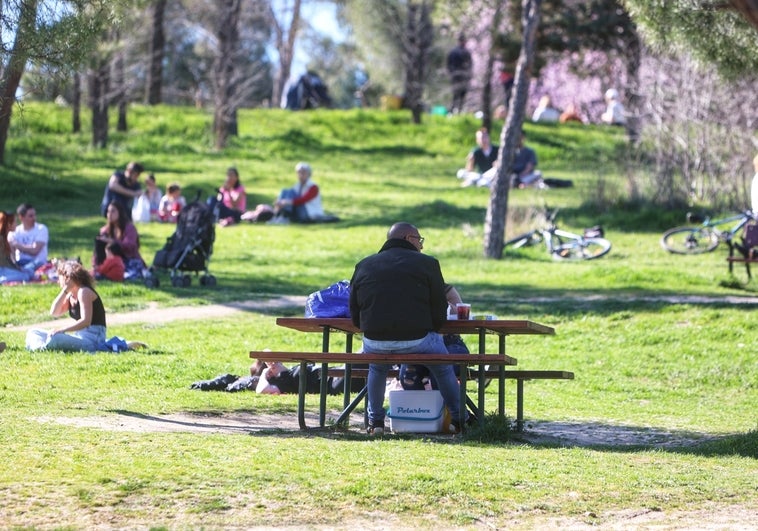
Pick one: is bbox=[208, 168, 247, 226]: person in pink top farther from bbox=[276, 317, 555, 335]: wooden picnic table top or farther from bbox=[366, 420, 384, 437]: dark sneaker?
bbox=[366, 420, 384, 437]: dark sneaker

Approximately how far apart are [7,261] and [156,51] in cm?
2332

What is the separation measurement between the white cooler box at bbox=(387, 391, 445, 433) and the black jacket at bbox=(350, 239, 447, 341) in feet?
1.44

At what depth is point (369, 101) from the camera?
209ft

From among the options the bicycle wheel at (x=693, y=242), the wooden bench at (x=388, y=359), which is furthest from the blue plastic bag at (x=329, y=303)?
the bicycle wheel at (x=693, y=242)

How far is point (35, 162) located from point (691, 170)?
577 inches

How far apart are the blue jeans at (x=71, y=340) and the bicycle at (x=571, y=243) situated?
10.4 m

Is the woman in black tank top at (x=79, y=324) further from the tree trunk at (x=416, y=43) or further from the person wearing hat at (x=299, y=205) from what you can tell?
the tree trunk at (x=416, y=43)

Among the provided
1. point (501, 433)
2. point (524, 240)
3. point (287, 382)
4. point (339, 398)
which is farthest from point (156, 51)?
point (501, 433)

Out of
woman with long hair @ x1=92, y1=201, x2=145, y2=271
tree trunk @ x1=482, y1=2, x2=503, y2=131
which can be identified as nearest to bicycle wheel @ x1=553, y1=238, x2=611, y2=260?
woman with long hair @ x1=92, y1=201, x2=145, y2=271

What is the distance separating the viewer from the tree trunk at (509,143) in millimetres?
21234

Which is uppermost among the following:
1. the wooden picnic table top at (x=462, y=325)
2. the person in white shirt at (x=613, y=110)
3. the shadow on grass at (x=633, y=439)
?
the person in white shirt at (x=613, y=110)

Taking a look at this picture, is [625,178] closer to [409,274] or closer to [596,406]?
[596,406]

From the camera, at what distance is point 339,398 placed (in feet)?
39.4

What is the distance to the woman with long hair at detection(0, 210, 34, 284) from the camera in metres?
18.3
